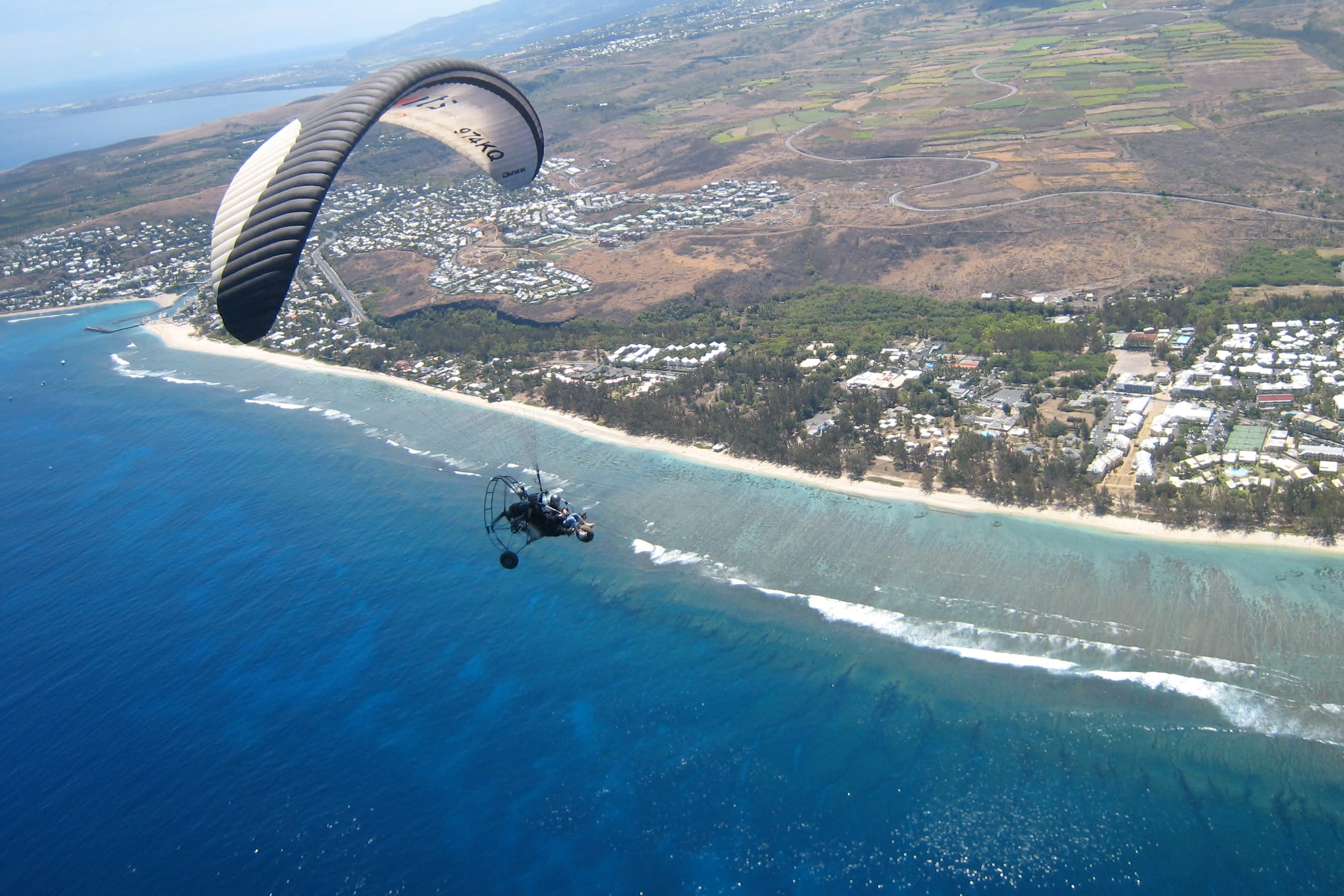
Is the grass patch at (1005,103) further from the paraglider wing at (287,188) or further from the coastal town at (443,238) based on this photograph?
the paraglider wing at (287,188)

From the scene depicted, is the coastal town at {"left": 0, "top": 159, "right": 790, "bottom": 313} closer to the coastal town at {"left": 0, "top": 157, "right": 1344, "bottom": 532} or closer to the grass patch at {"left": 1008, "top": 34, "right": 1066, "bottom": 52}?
the coastal town at {"left": 0, "top": 157, "right": 1344, "bottom": 532}

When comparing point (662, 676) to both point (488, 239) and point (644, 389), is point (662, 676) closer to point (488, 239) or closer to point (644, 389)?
point (644, 389)

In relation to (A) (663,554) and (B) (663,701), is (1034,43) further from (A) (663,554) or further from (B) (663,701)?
(B) (663,701)

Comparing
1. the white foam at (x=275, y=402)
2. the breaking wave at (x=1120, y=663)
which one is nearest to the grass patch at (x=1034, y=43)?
the white foam at (x=275, y=402)

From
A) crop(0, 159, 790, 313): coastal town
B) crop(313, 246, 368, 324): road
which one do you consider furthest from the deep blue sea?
crop(0, 159, 790, 313): coastal town


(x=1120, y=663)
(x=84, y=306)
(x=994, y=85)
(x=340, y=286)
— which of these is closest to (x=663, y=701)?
(x=1120, y=663)

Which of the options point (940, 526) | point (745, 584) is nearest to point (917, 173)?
point (940, 526)
